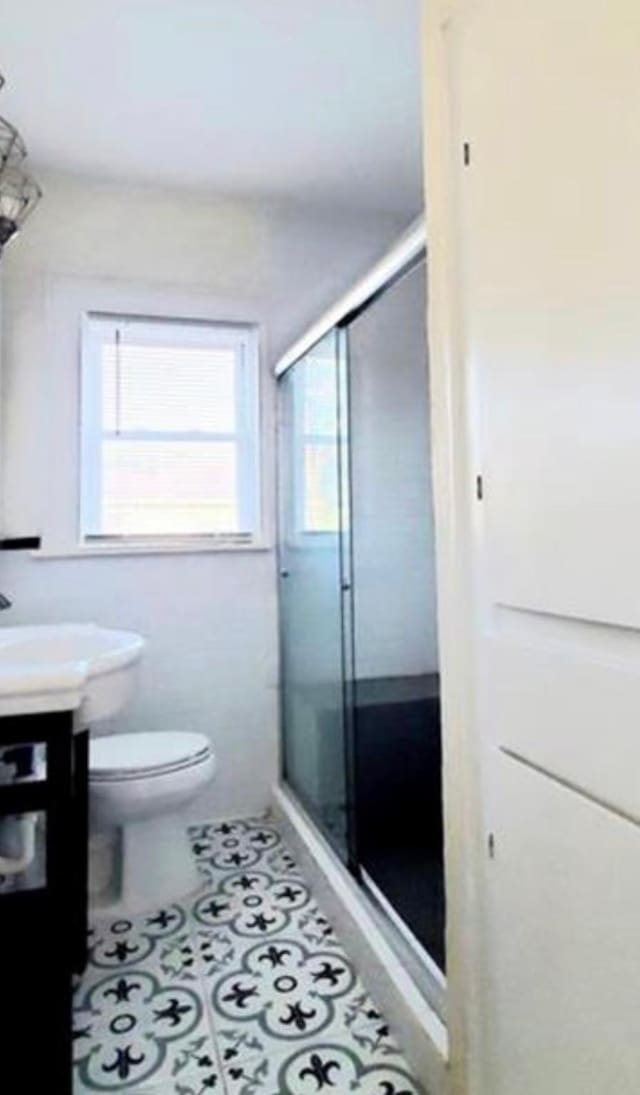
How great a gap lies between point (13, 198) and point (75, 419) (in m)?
0.74

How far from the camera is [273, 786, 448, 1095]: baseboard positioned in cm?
137

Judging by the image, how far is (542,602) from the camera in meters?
1.00

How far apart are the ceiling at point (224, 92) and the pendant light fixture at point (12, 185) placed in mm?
74

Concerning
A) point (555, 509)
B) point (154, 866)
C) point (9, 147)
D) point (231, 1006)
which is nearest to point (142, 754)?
point (154, 866)

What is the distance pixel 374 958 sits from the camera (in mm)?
1679

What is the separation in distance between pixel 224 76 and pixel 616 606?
6.47 feet

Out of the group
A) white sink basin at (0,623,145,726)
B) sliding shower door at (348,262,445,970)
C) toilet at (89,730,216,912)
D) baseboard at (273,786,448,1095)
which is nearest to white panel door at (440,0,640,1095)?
baseboard at (273,786,448,1095)

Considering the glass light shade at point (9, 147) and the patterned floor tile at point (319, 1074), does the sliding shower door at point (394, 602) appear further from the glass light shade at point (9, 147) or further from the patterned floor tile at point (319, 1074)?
the glass light shade at point (9, 147)

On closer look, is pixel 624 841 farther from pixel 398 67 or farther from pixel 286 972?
pixel 398 67

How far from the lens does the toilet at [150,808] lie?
204 centimetres

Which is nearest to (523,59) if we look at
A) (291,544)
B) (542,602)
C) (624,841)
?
(542,602)

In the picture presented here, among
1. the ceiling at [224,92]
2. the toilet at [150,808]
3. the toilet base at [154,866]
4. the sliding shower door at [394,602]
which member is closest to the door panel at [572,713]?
the sliding shower door at [394,602]

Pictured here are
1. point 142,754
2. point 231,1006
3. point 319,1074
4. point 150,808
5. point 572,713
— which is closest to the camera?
point 572,713

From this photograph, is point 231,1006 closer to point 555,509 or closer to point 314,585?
point 314,585
